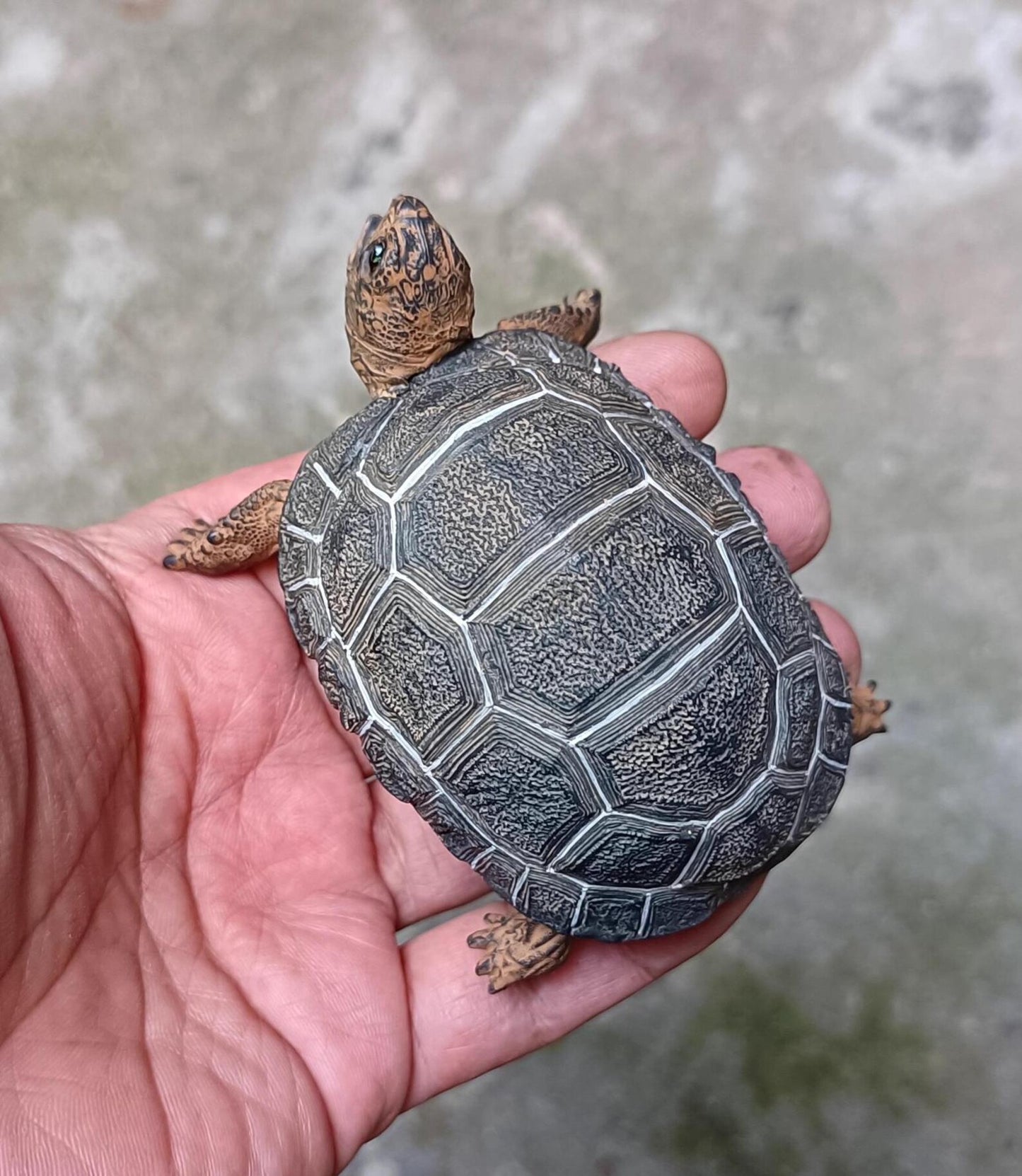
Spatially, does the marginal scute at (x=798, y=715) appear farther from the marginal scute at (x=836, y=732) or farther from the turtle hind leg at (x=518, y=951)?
the turtle hind leg at (x=518, y=951)

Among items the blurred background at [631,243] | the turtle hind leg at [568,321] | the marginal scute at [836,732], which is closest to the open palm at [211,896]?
the turtle hind leg at [568,321]

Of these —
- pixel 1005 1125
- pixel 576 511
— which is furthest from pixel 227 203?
pixel 1005 1125

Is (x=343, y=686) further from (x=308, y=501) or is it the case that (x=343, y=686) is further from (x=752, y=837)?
(x=752, y=837)

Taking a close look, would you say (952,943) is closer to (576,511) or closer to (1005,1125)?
(1005,1125)

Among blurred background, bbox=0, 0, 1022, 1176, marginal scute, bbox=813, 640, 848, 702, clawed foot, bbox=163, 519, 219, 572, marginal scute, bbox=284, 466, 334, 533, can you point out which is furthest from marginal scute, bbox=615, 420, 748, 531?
blurred background, bbox=0, 0, 1022, 1176

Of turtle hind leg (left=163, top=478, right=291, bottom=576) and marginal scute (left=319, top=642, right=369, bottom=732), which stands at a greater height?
turtle hind leg (left=163, top=478, right=291, bottom=576)

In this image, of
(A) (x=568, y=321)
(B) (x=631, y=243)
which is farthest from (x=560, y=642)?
(B) (x=631, y=243)

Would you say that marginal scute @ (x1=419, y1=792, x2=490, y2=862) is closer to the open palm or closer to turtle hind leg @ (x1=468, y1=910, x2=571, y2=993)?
turtle hind leg @ (x1=468, y1=910, x2=571, y2=993)

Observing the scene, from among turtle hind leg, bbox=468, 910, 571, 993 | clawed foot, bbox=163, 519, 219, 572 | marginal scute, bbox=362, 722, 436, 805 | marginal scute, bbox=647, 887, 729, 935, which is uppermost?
clawed foot, bbox=163, 519, 219, 572
